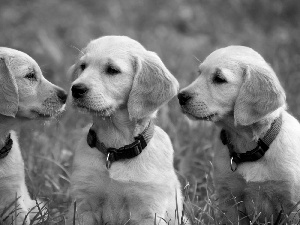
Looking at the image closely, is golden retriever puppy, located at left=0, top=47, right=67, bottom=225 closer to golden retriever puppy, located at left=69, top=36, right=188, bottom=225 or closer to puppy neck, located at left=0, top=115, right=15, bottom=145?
puppy neck, located at left=0, top=115, right=15, bottom=145

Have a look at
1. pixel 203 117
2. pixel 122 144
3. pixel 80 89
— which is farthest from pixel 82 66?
pixel 203 117

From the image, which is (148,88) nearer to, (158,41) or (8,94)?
(8,94)

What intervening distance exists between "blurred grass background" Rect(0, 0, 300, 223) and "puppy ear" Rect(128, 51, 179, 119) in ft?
3.92

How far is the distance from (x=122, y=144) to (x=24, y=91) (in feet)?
2.82

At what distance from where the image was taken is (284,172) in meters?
5.01

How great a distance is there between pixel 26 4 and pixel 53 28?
1.24 metres

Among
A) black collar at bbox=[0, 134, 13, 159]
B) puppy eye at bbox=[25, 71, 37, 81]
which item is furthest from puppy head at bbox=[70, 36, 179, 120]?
black collar at bbox=[0, 134, 13, 159]

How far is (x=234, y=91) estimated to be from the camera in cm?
522

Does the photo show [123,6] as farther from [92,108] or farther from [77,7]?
[92,108]

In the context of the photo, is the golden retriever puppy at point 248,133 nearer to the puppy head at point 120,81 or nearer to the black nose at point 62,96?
the puppy head at point 120,81

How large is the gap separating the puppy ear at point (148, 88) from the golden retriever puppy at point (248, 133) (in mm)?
200

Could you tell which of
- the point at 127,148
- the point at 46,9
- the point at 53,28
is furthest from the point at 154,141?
the point at 46,9

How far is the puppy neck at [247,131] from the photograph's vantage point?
5172 mm

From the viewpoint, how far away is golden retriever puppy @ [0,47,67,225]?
5.03 m
